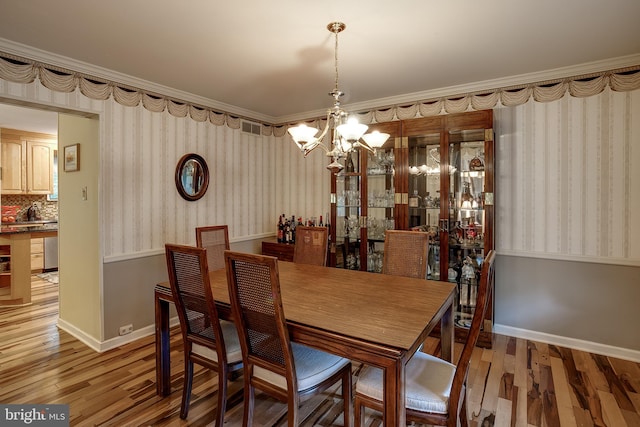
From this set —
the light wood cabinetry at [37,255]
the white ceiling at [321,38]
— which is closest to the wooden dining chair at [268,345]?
the white ceiling at [321,38]

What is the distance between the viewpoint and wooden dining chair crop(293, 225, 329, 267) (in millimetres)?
2912

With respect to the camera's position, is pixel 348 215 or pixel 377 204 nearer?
pixel 377 204

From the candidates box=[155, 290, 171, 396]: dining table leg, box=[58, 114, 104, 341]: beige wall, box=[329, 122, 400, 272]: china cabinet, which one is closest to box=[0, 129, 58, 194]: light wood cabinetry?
box=[58, 114, 104, 341]: beige wall

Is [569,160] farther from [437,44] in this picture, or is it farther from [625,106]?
[437,44]

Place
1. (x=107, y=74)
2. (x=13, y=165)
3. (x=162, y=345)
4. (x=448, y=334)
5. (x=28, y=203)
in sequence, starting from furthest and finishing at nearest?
(x=28, y=203)
(x=13, y=165)
(x=107, y=74)
(x=162, y=345)
(x=448, y=334)

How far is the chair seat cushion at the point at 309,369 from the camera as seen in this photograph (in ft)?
5.31

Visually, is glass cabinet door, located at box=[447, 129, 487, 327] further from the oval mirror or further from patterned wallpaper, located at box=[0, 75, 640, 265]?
the oval mirror

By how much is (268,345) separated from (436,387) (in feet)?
2.69

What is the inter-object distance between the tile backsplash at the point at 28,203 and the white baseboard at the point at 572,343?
763 cm

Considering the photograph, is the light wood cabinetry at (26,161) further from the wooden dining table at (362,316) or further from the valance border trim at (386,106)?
the wooden dining table at (362,316)

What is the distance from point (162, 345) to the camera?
7.27 feet

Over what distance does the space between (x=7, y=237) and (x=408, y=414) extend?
5197mm

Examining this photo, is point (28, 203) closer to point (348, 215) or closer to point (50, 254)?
point (50, 254)

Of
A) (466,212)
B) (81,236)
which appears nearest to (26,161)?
(81,236)
